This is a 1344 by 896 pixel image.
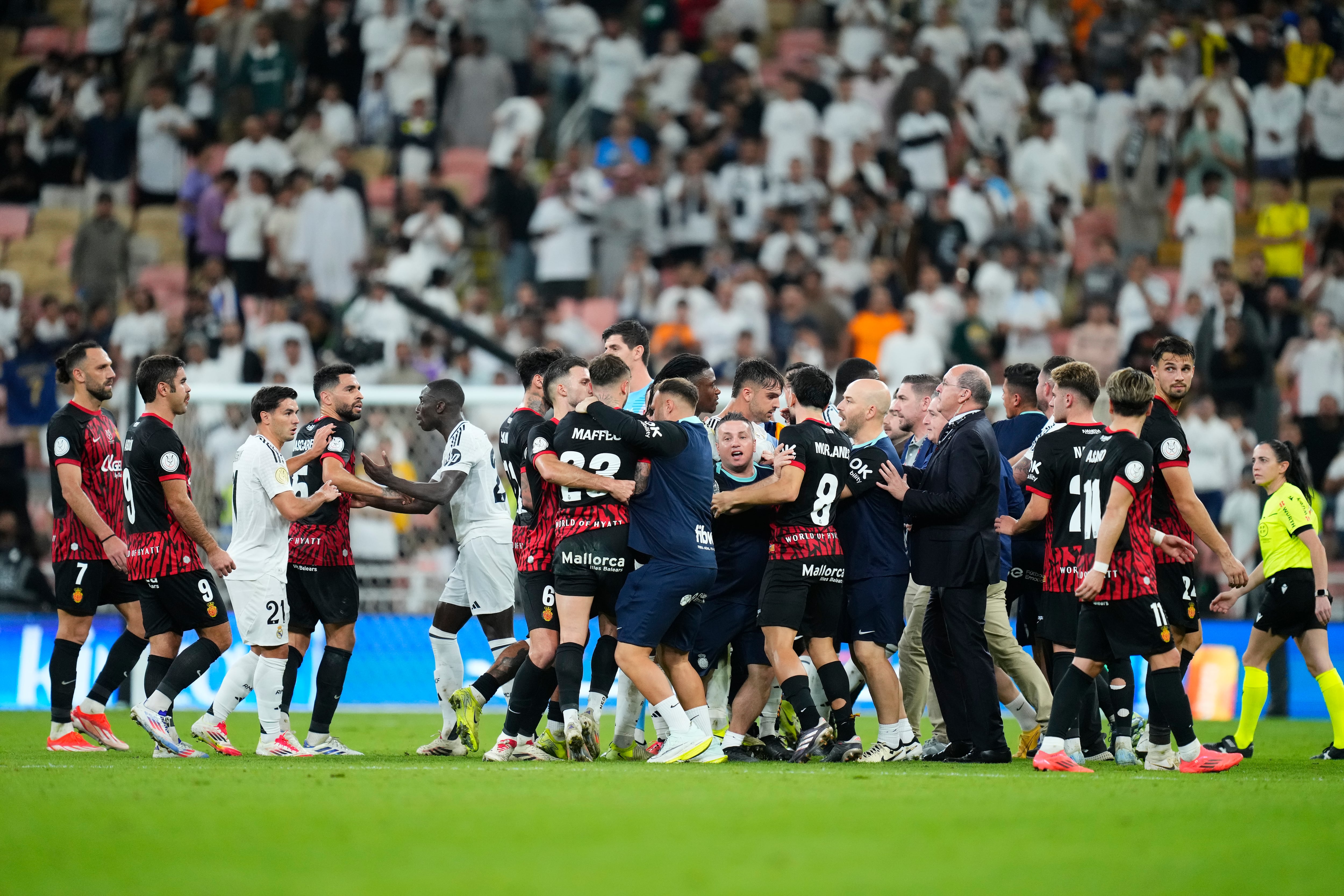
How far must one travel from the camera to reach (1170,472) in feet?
31.2

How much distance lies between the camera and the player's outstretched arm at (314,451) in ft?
34.1

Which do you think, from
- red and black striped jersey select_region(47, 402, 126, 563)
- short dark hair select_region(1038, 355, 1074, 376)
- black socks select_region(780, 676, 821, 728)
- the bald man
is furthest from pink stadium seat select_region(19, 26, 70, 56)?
black socks select_region(780, 676, 821, 728)

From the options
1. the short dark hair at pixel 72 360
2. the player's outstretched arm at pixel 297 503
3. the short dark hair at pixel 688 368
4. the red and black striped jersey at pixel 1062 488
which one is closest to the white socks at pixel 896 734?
the red and black striped jersey at pixel 1062 488

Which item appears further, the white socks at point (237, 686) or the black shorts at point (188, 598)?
the black shorts at point (188, 598)

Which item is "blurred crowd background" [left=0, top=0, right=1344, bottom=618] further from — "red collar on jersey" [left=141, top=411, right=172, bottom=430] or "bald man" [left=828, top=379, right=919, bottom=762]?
"bald man" [left=828, top=379, right=919, bottom=762]

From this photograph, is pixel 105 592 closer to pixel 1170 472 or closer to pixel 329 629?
pixel 329 629

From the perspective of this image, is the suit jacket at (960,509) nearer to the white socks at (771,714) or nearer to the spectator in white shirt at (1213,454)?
the white socks at (771,714)

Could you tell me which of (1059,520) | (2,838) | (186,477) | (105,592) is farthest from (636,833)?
(105,592)

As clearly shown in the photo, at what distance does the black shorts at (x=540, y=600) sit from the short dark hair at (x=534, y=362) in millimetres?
1463

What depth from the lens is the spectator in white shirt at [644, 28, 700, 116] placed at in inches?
920

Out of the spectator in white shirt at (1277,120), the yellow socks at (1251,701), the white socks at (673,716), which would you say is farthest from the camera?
the spectator in white shirt at (1277,120)

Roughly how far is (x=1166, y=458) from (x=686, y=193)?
42.4 ft

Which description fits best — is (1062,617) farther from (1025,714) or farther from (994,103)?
(994,103)

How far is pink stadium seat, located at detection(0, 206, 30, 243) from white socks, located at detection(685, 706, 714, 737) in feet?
56.4
